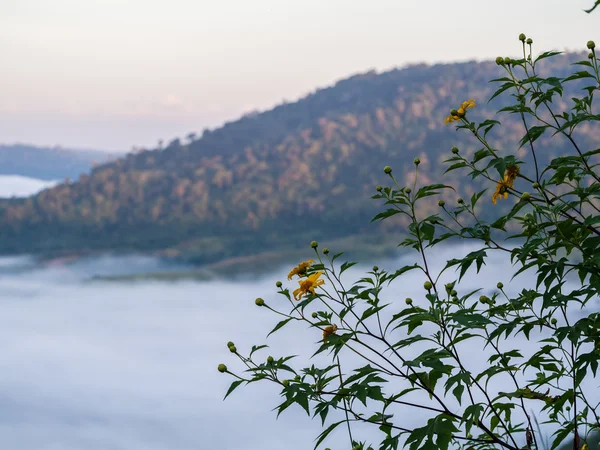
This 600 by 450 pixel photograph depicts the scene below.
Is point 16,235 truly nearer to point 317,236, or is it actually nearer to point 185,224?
point 185,224

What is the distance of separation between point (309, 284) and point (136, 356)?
8.59 m

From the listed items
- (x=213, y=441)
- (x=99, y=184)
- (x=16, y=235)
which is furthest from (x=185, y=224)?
(x=213, y=441)

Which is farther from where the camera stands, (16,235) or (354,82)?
(354,82)

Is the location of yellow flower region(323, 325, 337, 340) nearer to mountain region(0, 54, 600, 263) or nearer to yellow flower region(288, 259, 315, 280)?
yellow flower region(288, 259, 315, 280)

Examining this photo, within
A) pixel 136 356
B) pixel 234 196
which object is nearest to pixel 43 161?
pixel 234 196

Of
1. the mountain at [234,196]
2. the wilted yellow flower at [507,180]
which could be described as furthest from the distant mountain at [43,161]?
the wilted yellow flower at [507,180]

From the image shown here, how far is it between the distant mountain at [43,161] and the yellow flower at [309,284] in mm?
19438

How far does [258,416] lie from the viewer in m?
6.33

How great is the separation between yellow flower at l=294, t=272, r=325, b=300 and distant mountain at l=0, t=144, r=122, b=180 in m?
19.4

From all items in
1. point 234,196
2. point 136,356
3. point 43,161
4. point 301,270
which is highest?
point 43,161

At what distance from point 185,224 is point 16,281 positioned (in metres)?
3.29

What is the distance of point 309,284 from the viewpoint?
117 cm

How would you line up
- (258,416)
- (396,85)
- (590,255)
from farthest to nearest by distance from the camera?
(396,85)
(258,416)
(590,255)

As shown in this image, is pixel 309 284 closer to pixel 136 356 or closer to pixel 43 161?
pixel 136 356
